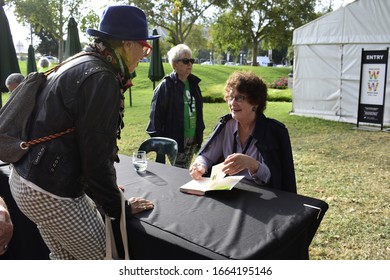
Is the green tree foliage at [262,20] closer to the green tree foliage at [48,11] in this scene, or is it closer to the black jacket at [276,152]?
the green tree foliage at [48,11]

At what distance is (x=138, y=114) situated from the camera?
1322 cm

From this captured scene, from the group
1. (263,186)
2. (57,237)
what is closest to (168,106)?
(263,186)

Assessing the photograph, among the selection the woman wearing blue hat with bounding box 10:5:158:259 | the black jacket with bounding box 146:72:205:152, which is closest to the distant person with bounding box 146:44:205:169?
the black jacket with bounding box 146:72:205:152

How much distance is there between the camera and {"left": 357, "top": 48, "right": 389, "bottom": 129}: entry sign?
999 centimetres

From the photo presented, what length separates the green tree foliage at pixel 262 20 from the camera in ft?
109

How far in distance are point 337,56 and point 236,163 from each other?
33.6 feet

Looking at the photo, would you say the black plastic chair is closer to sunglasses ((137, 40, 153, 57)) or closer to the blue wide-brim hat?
sunglasses ((137, 40, 153, 57))

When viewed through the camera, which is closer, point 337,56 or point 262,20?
point 337,56

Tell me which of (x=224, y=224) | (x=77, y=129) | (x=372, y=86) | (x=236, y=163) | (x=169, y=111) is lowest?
(x=224, y=224)

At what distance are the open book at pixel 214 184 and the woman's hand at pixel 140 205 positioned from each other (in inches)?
13.5

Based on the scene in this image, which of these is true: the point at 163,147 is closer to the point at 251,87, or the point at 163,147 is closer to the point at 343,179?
the point at 251,87

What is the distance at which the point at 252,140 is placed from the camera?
2736mm

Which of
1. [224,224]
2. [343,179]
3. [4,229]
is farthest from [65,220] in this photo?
[343,179]
